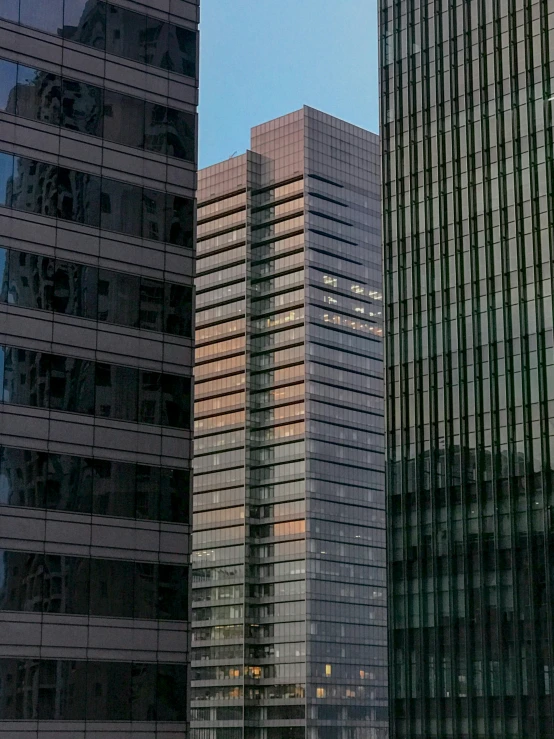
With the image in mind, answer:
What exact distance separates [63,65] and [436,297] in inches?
2013

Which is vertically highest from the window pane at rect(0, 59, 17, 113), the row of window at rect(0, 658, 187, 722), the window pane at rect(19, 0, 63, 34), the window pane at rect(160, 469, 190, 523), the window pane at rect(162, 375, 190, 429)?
the window pane at rect(19, 0, 63, 34)

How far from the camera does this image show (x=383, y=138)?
109312 mm

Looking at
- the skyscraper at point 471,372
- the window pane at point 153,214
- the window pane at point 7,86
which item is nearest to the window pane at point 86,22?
the window pane at point 7,86

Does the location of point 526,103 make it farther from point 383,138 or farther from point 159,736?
point 159,736

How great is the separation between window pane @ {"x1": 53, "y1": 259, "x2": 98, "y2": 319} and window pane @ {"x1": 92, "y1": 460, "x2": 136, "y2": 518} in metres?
6.74

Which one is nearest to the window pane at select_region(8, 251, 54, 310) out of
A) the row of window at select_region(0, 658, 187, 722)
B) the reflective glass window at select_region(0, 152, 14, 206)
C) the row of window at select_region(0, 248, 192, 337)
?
the row of window at select_region(0, 248, 192, 337)

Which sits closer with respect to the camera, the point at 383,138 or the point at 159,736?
the point at 159,736

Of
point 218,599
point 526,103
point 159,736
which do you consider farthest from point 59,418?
point 218,599

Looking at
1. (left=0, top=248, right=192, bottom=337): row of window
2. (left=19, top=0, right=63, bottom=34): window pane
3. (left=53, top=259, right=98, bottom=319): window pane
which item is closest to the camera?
(left=0, top=248, right=192, bottom=337): row of window

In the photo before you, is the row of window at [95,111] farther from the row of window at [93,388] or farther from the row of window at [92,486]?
the row of window at [92,486]

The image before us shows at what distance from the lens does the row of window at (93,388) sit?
2055 inches

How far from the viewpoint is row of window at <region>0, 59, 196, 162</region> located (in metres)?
55.0

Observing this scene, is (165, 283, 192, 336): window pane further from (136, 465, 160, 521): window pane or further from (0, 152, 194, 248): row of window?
(136, 465, 160, 521): window pane

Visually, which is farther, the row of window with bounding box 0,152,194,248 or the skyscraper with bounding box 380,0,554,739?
the skyscraper with bounding box 380,0,554,739
